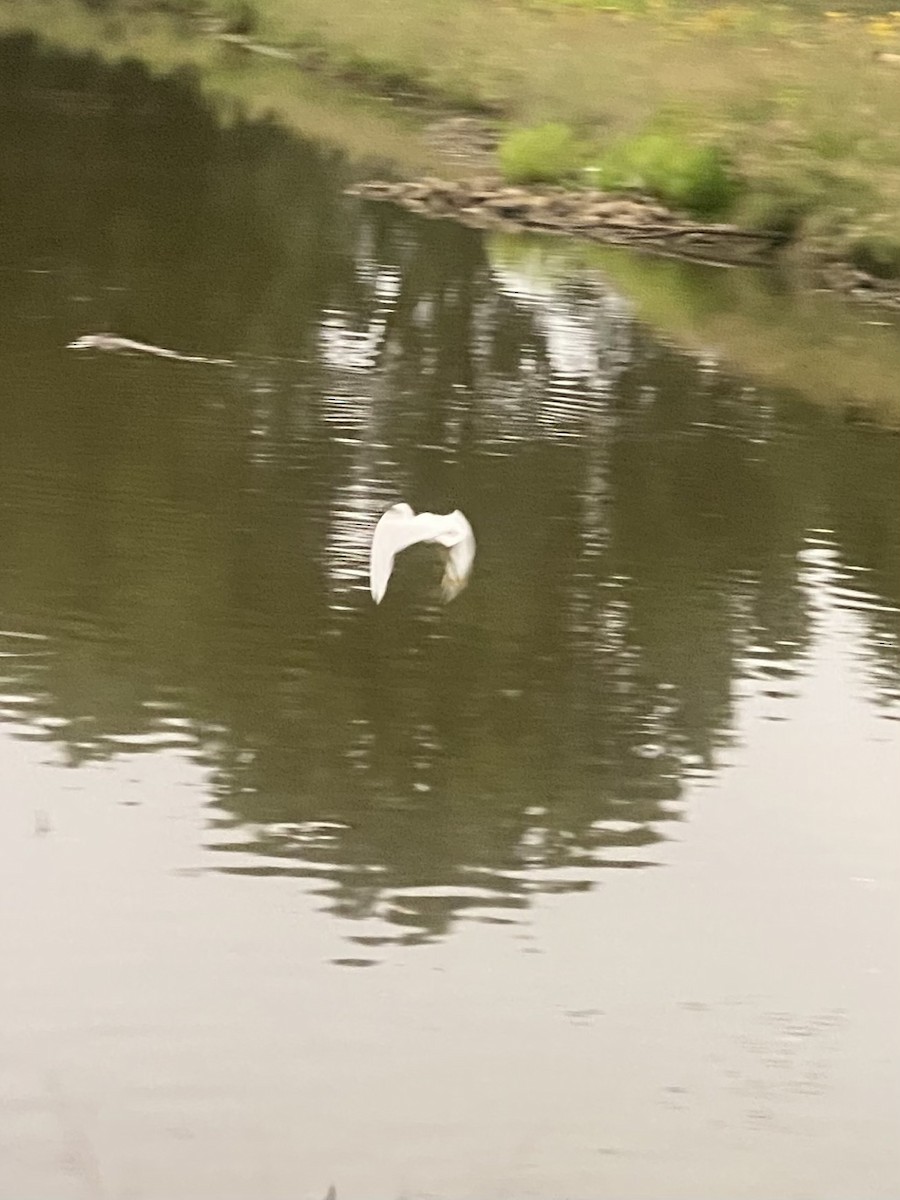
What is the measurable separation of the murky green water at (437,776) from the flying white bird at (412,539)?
0.09 metres

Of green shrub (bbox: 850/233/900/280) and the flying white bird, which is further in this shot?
green shrub (bbox: 850/233/900/280)

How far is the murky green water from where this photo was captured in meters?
3.91

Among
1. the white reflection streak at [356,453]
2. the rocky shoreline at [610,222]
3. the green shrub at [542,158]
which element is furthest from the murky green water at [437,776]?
the green shrub at [542,158]

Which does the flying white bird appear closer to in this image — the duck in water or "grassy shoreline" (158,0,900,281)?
the duck in water

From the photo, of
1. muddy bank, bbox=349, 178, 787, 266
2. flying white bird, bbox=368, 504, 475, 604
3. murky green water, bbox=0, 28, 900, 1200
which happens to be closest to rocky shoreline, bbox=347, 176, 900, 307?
muddy bank, bbox=349, 178, 787, 266

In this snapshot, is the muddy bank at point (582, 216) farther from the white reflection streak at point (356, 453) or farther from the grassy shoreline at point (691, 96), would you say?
the white reflection streak at point (356, 453)

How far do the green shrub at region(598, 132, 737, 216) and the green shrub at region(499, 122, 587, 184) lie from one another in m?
0.46

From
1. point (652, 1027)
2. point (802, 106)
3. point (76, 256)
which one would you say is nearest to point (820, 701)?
point (652, 1027)

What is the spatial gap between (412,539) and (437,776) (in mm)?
945

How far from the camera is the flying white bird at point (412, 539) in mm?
5977

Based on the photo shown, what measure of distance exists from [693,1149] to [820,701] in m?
2.26

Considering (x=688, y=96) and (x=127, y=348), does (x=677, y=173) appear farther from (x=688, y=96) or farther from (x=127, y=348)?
(x=127, y=348)

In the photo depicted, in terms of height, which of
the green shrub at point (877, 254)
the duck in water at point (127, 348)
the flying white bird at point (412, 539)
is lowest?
the flying white bird at point (412, 539)

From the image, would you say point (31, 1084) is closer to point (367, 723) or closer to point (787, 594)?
point (367, 723)
